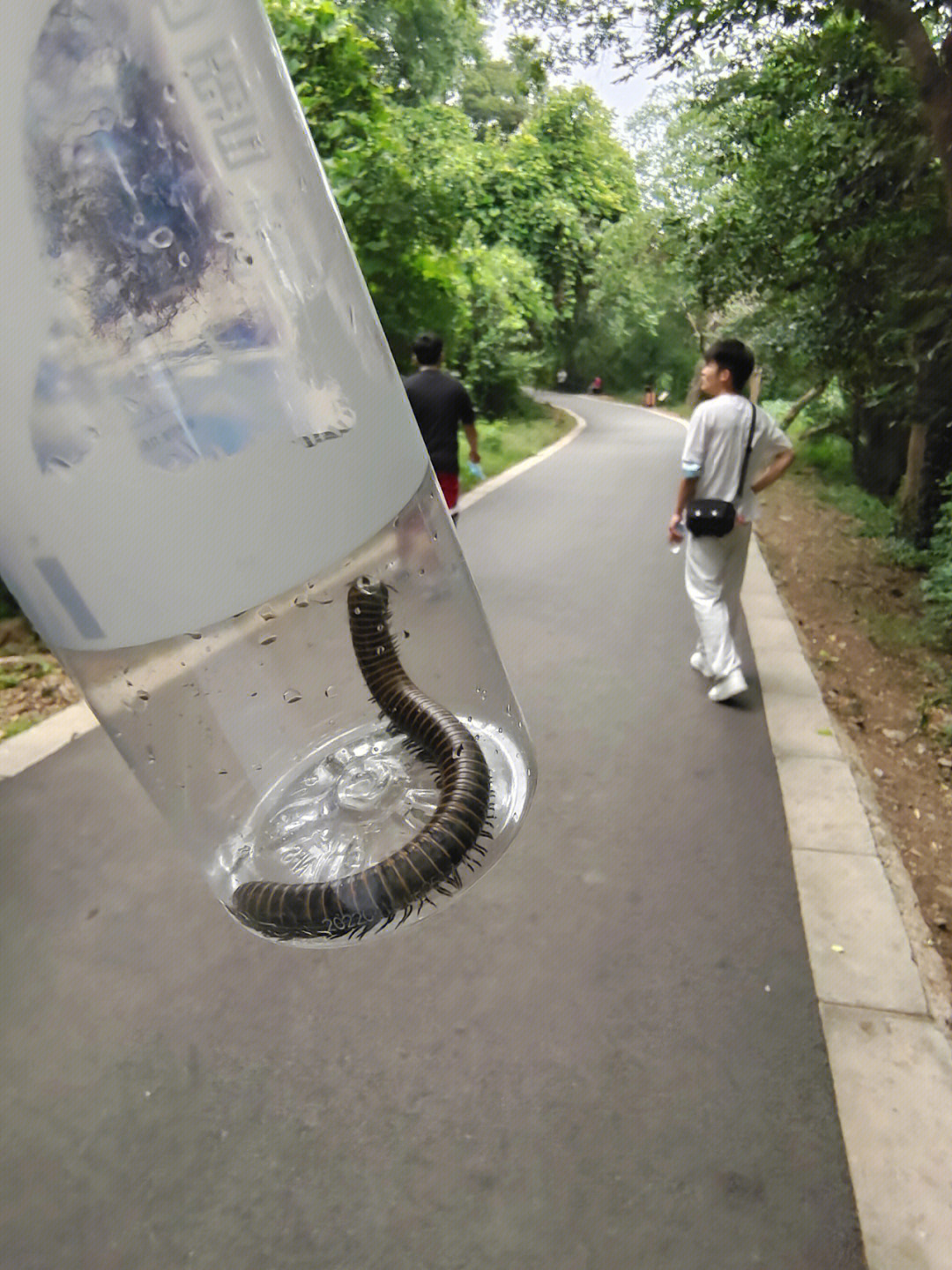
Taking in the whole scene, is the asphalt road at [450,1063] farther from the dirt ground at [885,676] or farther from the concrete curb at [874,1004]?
the dirt ground at [885,676]

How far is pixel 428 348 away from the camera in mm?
4836

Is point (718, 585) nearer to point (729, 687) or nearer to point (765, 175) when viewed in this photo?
point (729, 687)

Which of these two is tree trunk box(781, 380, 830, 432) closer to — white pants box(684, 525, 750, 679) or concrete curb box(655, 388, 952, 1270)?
white pants box(684, 525, 750, 679)

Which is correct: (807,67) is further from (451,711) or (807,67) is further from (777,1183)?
(777,1183)

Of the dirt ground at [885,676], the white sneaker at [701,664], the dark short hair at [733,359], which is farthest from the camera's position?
the white sneaker at [701,664]

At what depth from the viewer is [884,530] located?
8.28 metres

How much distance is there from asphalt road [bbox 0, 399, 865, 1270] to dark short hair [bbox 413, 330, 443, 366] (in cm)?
296

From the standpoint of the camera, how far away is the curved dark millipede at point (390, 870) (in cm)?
154

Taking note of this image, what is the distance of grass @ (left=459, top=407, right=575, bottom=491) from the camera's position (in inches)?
476

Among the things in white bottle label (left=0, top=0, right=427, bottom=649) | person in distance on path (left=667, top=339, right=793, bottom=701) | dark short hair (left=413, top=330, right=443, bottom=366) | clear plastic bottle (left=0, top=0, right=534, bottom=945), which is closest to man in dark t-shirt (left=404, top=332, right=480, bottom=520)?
dark short hair (left=413, top=330, right=443, bottom=366)

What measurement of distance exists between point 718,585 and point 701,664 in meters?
0.65

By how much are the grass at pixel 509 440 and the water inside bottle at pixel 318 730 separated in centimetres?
725

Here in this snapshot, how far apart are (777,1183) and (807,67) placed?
21.6 ft

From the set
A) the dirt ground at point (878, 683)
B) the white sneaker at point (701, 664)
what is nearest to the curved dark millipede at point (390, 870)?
the dirt ground at point (878, 683)
